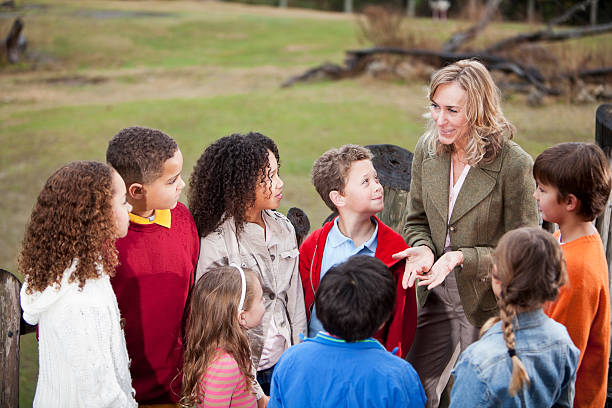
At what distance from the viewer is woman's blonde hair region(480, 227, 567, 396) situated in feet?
6.71

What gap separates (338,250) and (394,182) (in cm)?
88

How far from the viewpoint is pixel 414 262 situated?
9.34 ft

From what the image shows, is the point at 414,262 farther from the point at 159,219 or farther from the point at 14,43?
the point at 14,43

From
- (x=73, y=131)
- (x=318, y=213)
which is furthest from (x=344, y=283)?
(x=73, y=131)

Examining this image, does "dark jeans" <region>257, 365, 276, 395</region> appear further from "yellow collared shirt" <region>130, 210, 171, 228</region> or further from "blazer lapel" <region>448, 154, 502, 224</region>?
"blazer lapel" <region>448, 154, 502, 224</region>

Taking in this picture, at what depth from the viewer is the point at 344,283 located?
7.04 ft

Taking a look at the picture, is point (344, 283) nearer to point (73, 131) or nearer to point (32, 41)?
point (73, 131)

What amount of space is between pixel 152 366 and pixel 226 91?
36.6 feet

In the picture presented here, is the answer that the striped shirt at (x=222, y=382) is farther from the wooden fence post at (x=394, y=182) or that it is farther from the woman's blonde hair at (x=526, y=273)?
the wooden fence post at (x=394, y=182)

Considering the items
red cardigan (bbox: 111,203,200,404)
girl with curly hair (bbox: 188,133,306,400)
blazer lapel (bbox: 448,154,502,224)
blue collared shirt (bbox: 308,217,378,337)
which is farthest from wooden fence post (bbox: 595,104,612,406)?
red cardigan (bbox: 111,203,200,404)

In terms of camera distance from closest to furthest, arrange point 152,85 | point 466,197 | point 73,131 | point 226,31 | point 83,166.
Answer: point 83,166
point 466,197
point 73,131
point 152,85
point 226,31

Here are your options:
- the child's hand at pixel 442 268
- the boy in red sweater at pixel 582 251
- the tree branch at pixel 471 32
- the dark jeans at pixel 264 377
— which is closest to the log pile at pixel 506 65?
the tree branch at pixel 471 32

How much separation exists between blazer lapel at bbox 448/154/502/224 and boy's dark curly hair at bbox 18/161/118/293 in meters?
1.57

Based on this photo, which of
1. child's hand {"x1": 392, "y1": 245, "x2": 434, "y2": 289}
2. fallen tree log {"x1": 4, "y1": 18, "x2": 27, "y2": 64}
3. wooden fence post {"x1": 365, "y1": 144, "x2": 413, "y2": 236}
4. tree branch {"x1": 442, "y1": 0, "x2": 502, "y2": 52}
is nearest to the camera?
child's hand {"x1": 392, "y1": 245, "x2": 434, "y2": 289}
